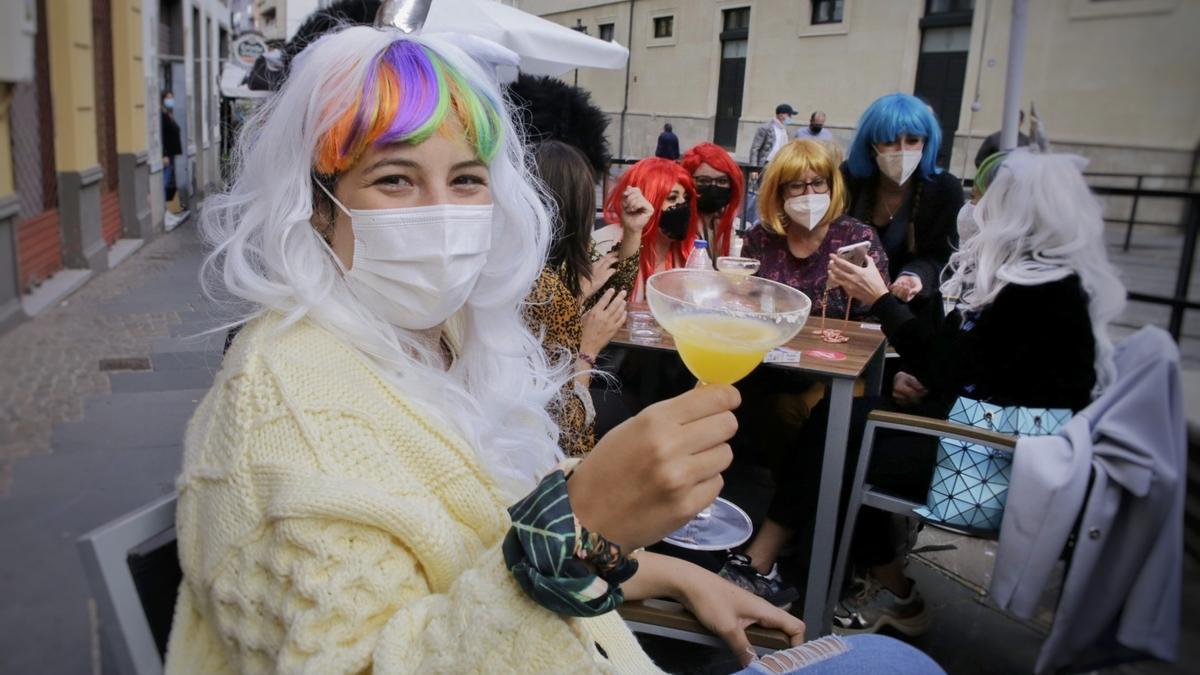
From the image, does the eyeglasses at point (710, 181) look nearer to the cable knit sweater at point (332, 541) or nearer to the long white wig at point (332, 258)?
the long white wig at point (332, 258)

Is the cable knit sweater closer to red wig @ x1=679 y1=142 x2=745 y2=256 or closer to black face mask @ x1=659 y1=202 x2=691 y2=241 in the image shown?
black face mask @ x1=659 y1=202 x2=691 y2=241

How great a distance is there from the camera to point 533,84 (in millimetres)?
4609

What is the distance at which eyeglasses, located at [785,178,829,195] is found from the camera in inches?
152

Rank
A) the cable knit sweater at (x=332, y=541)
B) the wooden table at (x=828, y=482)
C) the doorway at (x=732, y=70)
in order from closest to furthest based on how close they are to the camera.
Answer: the cable knit sweater at (x=332, y=541)
the doorway at (x=732, y=70)
the wooden table at (x=828, y=482)

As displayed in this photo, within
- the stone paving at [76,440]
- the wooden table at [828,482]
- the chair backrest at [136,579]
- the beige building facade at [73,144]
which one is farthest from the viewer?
the beige building facade at [73,144]

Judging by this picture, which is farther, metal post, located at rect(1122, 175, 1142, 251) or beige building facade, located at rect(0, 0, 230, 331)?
beige building facade, located at rect(0, 0, 230, 331)

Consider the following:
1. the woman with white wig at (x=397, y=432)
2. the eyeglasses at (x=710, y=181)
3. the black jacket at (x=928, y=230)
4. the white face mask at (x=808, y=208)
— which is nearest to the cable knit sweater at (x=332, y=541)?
the woman with white wig at (x=397, y=432)

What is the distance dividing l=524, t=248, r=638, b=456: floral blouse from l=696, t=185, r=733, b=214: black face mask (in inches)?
82.3

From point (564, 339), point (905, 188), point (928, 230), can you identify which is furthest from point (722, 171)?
point (564, 339)

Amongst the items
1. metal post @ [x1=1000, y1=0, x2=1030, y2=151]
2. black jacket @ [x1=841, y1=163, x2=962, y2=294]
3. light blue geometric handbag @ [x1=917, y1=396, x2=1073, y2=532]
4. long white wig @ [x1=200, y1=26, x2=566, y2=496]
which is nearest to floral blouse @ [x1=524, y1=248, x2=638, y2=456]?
long white wig @ [x1=200, y1=26, x2=566, y2=496]

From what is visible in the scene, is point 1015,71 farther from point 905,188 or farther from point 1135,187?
point 905,188

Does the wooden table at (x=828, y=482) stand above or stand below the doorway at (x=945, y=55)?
below

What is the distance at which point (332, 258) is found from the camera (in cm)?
140

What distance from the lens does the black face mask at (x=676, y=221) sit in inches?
169
